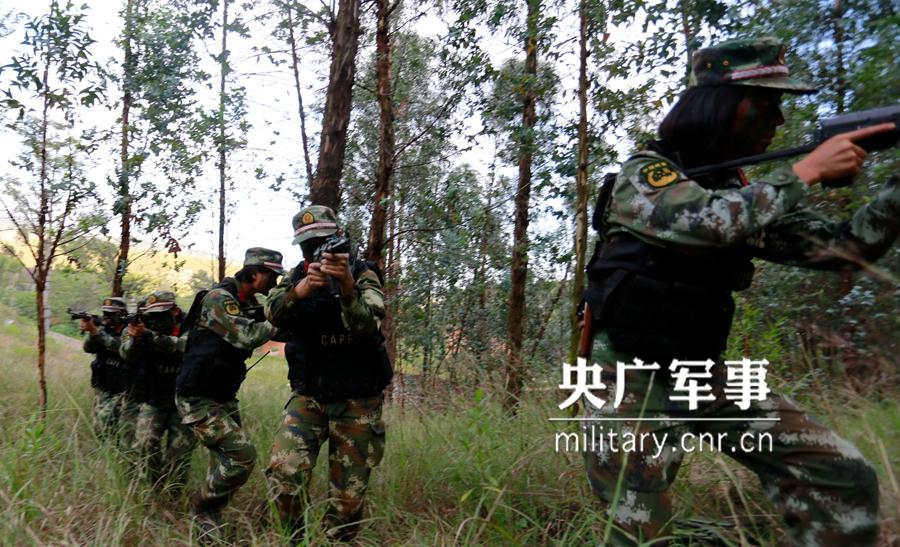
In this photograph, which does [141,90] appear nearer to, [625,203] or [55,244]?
[55,244]

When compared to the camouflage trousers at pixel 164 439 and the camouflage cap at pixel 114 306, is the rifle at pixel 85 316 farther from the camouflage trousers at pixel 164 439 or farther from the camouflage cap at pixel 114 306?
the camouflage trousers at pixel 164 439

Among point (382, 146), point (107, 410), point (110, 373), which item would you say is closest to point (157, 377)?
point (107, 410)

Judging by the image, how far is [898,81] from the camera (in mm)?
3215

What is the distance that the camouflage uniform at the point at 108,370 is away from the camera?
5301 mm

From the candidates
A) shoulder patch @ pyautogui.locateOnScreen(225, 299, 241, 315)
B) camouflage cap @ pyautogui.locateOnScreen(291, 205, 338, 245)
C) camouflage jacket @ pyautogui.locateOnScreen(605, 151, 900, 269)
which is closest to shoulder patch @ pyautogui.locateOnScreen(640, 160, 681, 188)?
camouflage jacket @ pyautogui.locateOnScreen(605, 151, 900, 269)

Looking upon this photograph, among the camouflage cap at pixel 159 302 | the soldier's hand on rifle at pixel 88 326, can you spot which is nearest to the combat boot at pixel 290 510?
the camouflage cap at pixel 159 302

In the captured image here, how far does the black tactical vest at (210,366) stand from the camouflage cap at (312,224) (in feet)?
2.96

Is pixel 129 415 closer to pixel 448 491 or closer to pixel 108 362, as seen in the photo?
pixel 108 362

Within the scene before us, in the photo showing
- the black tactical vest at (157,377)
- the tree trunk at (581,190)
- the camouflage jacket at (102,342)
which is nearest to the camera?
the tree trunk at (581,190)

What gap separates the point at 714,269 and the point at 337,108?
408 centimetres

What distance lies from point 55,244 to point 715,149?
19.3 ft

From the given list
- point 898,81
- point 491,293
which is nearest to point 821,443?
point 898,81

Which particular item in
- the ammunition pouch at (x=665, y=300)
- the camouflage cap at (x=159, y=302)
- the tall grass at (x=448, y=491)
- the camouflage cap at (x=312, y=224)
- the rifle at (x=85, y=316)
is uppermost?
the camouflage cap at (x=312, y=224)

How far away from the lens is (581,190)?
512 centimetres
